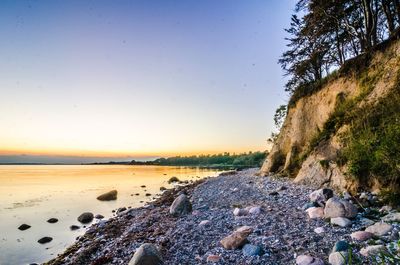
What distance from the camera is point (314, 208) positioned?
7887 mm

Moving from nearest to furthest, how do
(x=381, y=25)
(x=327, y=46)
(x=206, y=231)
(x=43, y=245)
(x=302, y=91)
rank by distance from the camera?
(x=206, y=231) < (x=43, y=245) < (x=381, y=25) < (x=327, y=46) < (x=302, y=91)

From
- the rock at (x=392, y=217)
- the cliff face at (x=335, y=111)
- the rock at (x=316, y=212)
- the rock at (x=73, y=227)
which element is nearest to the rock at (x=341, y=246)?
the rock at (x=392, y=217)

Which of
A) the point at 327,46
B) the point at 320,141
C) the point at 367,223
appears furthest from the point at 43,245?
the point at 327,46

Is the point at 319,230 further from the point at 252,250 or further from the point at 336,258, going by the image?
the point at 252,250

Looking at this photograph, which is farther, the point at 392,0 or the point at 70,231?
the point at 392,0

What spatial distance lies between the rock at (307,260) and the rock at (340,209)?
243 cm

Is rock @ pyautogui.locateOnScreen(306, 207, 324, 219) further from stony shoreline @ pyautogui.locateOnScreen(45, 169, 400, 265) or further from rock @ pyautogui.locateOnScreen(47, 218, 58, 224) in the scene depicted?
rock @ pyautogui.locateOnScreen(47, 218, 58, 224)

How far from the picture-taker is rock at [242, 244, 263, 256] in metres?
5.79

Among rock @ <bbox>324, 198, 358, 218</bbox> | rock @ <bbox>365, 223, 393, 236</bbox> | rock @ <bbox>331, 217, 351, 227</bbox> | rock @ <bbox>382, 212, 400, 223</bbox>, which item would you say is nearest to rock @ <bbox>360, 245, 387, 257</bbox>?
rock @ <bbox>365, 223, 393, 236</bbox>

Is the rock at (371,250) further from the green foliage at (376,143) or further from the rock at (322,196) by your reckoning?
the green foliage at (376,143)

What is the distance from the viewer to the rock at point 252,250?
5.79 m

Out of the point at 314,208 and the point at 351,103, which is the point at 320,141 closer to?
the point at 351,103

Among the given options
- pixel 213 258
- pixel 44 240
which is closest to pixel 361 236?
pixel 213 258

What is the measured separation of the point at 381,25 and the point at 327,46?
3083 mm
